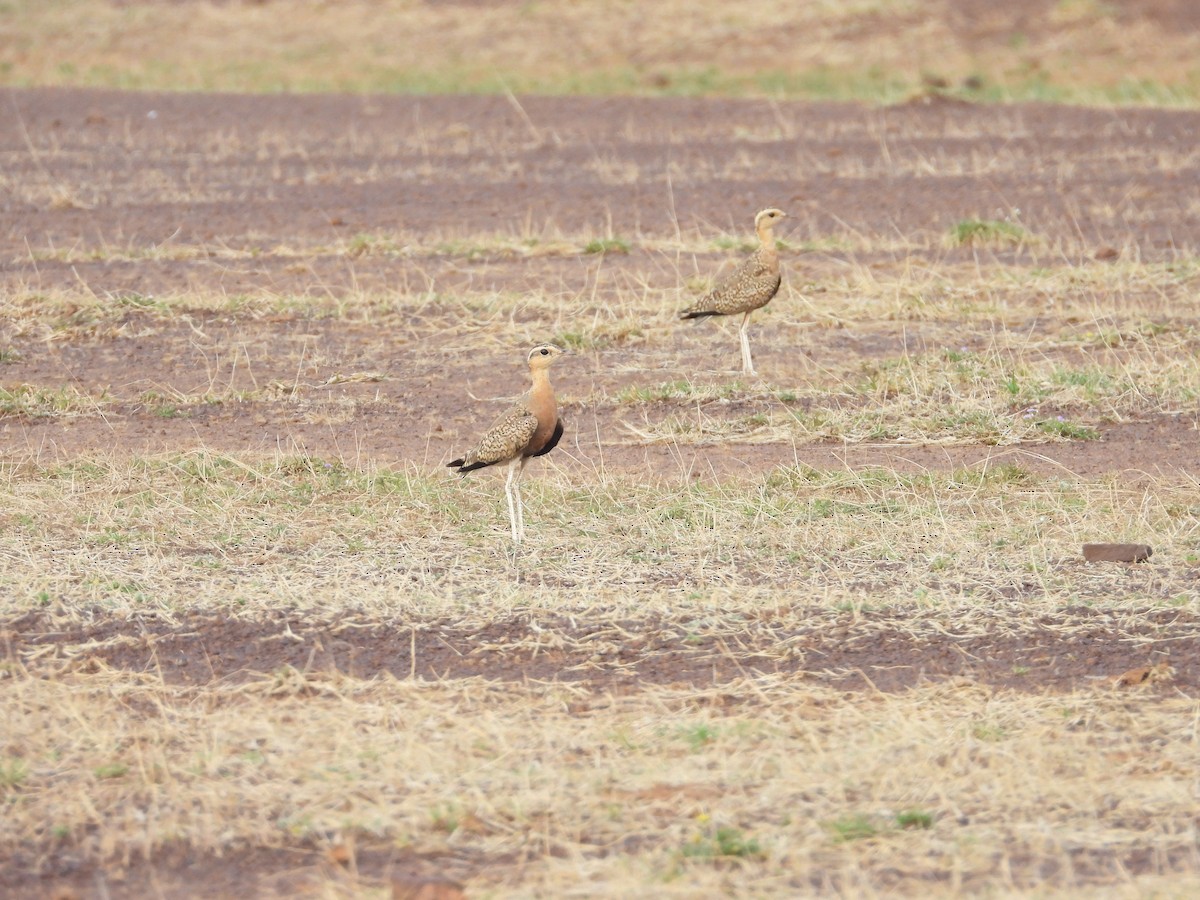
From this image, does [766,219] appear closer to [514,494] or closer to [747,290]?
[747,290]

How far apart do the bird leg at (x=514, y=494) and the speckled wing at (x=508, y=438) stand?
0.32 feet

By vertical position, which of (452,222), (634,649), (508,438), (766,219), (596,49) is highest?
(766,219)

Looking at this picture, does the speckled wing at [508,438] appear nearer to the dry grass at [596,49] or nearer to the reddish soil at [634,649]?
the reddish soil at [634,649]

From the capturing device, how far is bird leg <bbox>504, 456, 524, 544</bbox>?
7.42m

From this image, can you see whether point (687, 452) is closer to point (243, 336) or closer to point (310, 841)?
point (243, 336)

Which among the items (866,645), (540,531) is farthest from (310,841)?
(540,531)

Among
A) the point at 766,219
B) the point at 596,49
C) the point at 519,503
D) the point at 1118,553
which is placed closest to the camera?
the point at 1118,553

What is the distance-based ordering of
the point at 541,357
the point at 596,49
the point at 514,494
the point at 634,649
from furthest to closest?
the point at 596,49
the point at 514,494
the point at 541,357
the point at 634,649

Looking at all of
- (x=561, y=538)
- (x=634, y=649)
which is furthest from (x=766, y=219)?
(x=634, y=649)

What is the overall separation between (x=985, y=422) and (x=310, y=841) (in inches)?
236

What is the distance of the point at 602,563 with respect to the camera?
706cm

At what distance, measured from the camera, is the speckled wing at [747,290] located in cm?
1103

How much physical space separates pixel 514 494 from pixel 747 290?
3577 millimetres

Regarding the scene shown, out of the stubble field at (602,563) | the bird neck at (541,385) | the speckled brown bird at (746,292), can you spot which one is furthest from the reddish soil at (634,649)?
the speckled brown bird at (746,292)
